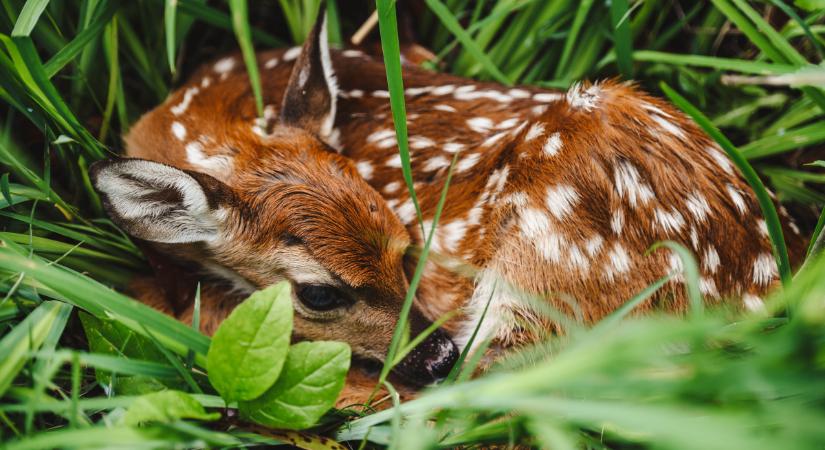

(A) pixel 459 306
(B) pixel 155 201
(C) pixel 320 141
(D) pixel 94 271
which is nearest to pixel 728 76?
(A) pixel 459 306

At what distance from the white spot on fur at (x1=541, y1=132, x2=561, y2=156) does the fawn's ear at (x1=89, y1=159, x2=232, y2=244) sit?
950mm

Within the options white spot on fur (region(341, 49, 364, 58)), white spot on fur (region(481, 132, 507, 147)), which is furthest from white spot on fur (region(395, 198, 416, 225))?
white spot on fur (region(341, 49, 364, 58))

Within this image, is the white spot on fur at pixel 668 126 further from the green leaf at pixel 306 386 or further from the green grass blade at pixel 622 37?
the green leaf at pixel 306 386

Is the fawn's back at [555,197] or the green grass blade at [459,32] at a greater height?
the green grass blade at [459,32]

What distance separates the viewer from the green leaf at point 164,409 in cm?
124

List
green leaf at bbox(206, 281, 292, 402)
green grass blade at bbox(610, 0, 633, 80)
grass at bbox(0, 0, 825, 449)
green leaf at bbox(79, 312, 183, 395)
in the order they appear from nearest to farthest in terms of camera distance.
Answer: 1. grass at bbox(0, 0, 825, 449)
2. green leaf at bbox(206, 281, 292, 402)
3. green leaf at bbox(79, 312, 183, 395)
4. green grass blade at bbox(610, 0, 633, 80)

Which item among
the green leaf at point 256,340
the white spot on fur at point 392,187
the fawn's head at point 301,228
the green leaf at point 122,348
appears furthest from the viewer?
the white spot on fur at point 392,187

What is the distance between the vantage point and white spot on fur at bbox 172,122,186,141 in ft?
6.79

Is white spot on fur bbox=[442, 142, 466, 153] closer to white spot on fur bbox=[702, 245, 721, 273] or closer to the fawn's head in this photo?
the fawn's head

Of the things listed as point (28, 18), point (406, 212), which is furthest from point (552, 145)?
point (28, 18)

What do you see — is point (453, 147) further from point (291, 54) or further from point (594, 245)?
point (291, 54)

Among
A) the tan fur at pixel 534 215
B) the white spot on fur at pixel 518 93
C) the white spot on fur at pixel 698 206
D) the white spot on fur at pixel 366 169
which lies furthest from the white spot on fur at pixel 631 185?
the white spot on fur at pixel 366 169

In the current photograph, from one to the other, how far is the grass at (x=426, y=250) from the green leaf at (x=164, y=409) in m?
0.03

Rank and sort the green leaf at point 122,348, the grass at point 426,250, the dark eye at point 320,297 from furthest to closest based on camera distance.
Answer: the dark eye at point 320,297, the green leaf at point 122,348, the grass at point 426,250
